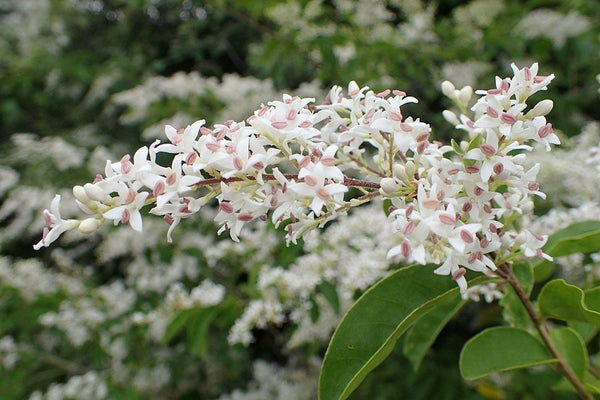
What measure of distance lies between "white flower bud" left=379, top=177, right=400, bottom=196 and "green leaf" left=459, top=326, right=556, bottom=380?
0.37m

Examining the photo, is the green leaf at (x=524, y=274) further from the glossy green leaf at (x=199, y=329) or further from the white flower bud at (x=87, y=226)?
the glossy green leaf at (x=199, y=329)

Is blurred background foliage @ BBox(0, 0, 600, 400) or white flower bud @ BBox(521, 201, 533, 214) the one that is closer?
white flower bud @ BBox(521, 201, 533, 214)

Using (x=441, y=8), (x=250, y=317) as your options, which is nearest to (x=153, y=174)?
(x=250, y=317)

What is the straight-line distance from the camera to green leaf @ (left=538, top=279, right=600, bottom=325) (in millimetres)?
765

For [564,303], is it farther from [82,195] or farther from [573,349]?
[82,195]

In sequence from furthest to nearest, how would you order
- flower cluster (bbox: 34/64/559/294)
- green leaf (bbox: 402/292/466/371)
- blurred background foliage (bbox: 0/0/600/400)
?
1. blurred background foliage (bbox: 0/0/600/400)
2. green leaf (bbox: 402/292/466/371)
3. flower cluster (bbox: 34/64/559/294)

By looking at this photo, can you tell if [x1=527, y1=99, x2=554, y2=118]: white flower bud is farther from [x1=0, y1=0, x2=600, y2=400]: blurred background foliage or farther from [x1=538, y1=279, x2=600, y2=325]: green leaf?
[x1=0, y1=0, x2=600, y2=400]: blurred background foliage

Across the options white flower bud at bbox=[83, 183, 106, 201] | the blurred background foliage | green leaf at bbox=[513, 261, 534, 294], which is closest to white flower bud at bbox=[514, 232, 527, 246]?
green leaf at bbox=[513, 261, 534, 294]

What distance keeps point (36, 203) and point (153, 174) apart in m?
2.33

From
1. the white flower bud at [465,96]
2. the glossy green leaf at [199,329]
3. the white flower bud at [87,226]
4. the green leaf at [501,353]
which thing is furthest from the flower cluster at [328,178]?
the glossy green leaf at [199,329]

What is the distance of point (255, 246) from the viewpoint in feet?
6.68

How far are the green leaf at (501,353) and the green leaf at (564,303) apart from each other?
0.18ft

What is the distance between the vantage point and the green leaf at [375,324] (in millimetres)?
738

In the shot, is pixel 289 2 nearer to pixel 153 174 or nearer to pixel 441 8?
pixel 441 8
